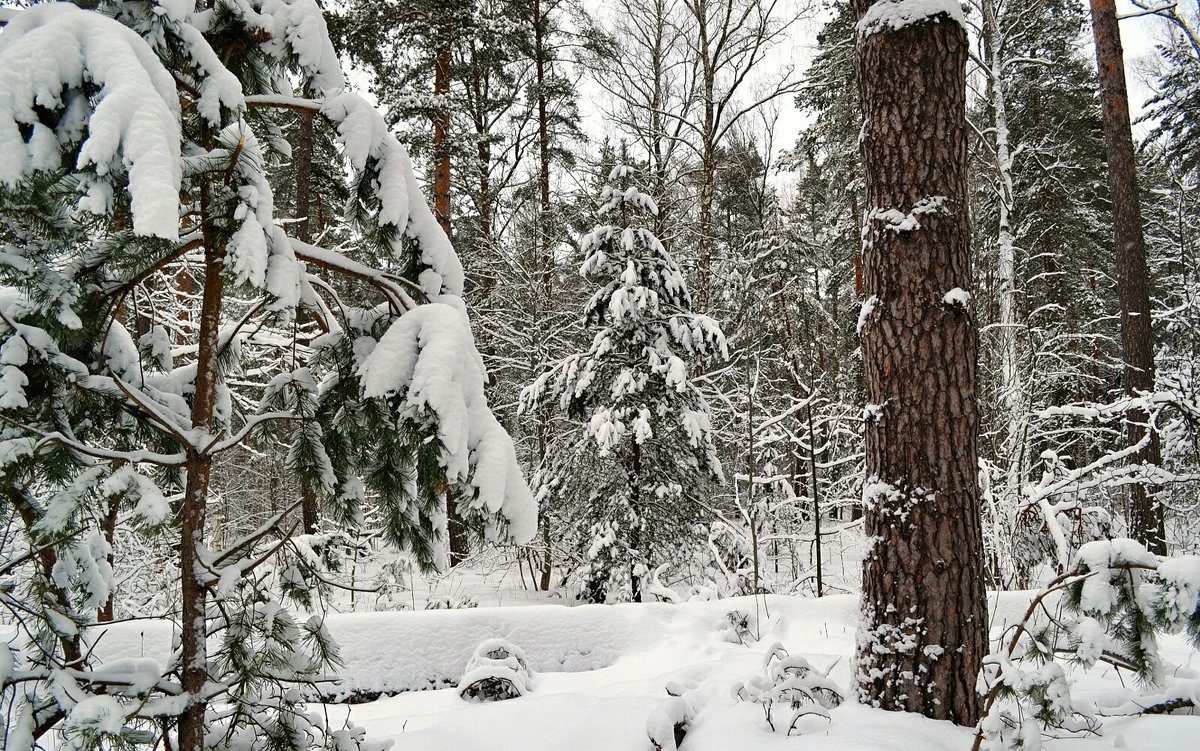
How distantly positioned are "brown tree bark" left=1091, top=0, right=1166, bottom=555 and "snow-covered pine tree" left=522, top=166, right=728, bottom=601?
198 inches

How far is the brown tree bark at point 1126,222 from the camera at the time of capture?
7.14m

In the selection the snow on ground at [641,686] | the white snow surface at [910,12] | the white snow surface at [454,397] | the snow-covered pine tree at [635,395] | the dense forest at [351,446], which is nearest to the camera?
the dense forest at [351,446]

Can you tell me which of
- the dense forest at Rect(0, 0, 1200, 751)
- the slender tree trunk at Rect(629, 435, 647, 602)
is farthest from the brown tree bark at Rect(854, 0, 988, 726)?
the slender tree trunk at Rect(629, 435, 647, 602)

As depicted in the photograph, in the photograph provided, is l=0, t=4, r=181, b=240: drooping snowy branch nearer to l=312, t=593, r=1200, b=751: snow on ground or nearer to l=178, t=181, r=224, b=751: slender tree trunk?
l=178, t=181, r=224, b=751: slender tree trunk

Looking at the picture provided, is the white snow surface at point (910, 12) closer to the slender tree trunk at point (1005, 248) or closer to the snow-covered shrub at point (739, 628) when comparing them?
the snow-covered shrub at point (739, 628)

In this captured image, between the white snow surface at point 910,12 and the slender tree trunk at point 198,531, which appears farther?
the white snow surface at point 910,12

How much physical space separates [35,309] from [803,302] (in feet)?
51.1

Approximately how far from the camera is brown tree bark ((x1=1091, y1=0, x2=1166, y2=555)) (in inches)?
281

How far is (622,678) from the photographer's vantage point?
3.78 metres

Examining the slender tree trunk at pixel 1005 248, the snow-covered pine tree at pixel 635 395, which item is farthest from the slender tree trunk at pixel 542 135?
the slender tree trunk at pixel 1005 248

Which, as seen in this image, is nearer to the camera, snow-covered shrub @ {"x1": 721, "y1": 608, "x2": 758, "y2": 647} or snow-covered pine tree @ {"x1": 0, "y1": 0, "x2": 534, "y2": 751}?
snow-covered pine tree @ {"x1": 0, "y1": 0, "x2": 534, "y2": 751}

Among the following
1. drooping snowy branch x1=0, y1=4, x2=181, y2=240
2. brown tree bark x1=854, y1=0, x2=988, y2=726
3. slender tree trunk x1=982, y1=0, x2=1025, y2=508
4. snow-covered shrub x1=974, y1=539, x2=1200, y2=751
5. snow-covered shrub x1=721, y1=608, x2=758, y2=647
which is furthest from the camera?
slender tree trunk x1=982, y1=0, x2=1025, y2=508

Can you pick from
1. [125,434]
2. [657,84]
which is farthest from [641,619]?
[657,84]

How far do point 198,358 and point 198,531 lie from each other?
50cm
